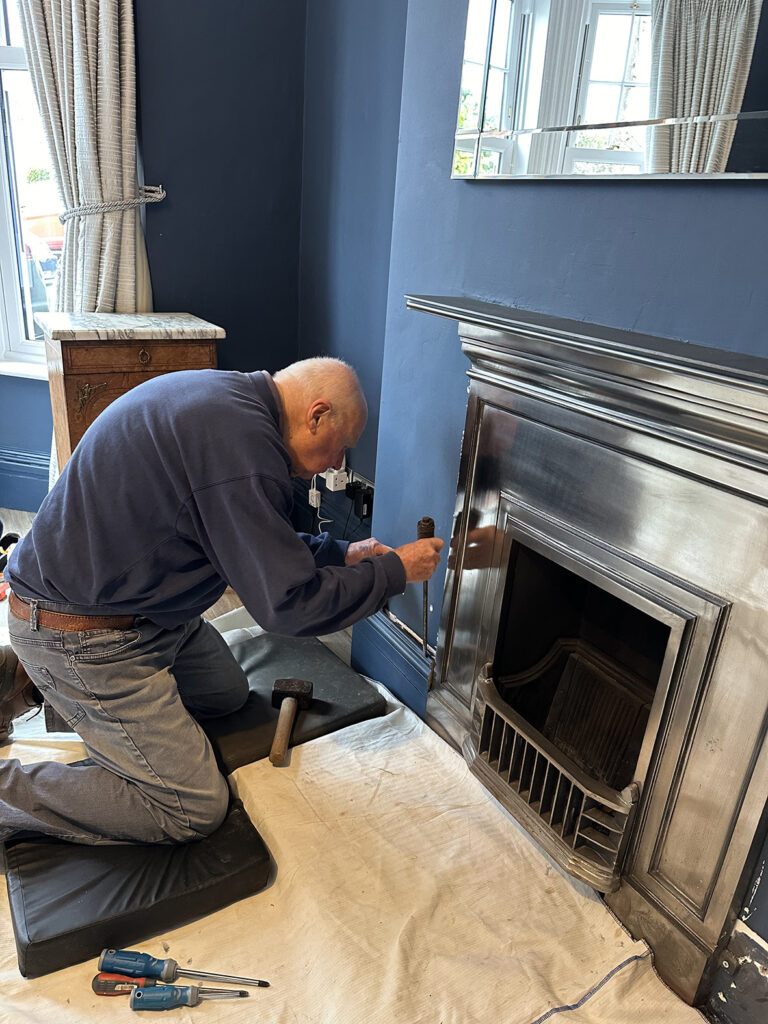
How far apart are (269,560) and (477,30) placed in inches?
43.9

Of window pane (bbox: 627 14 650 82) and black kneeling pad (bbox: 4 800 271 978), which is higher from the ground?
window pane (bbox: 627 14 650 82)

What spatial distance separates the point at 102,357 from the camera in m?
2.33

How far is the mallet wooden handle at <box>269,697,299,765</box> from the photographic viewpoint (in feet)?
5.63

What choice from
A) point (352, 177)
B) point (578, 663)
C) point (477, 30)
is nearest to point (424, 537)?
point (578, 663)

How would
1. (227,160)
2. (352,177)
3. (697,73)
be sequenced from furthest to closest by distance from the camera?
(227,160)
(352,177)
(697,73)

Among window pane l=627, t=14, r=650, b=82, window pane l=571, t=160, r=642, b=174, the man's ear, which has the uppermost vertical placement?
window pane l=627, t=14, r=650, b=82

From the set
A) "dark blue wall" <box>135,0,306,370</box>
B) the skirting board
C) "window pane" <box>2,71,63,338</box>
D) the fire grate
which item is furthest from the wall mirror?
the skirting board

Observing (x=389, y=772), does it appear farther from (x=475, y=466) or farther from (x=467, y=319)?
(x=467, y=319)

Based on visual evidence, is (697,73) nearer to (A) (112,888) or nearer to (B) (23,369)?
(A) (112,888)

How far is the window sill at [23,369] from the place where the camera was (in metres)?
3.16

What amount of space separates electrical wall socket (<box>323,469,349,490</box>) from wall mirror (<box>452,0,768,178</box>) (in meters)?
1.26

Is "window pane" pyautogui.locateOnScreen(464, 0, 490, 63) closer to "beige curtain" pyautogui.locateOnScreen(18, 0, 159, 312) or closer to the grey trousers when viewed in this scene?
the grey trousers

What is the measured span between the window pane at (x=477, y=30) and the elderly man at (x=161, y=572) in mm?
674

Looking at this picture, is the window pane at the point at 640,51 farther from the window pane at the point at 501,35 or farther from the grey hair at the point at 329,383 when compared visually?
the grey hair at the point at 329,383
